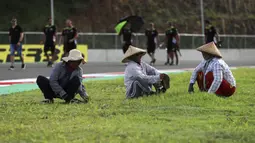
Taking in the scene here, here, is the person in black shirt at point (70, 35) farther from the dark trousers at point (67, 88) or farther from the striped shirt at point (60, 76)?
the striped shirt at point (60, 76)

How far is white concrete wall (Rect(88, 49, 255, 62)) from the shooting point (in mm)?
34506

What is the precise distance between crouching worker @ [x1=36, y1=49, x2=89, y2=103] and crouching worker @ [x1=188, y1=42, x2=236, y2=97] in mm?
1939

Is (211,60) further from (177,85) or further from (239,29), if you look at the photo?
(239,29)

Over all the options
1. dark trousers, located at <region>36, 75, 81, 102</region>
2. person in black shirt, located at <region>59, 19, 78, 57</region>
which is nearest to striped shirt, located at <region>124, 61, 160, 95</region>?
dark trousers, located at <region>36, 75, 81, 102</region>

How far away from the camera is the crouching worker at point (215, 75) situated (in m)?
9.42

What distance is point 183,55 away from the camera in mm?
37688

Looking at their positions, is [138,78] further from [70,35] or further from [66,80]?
[70,35]

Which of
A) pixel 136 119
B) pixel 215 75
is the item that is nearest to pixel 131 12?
pixel 215 75

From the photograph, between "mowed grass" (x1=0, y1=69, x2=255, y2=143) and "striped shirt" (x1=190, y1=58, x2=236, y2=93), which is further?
"striped shirt" (x1=190, y1=58, x2=236, y2=93)

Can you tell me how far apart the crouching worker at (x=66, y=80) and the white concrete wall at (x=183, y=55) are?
2395 centimetres

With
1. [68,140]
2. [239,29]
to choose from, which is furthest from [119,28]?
[239,29]

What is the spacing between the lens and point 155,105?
870cm

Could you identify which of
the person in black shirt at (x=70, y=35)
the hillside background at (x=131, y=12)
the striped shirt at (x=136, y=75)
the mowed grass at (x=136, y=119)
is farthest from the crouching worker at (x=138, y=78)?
the hillside background at (x=131, y=12)

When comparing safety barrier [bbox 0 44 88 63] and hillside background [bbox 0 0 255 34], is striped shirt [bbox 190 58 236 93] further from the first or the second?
hillside background [bbox 0 0 255 34]
